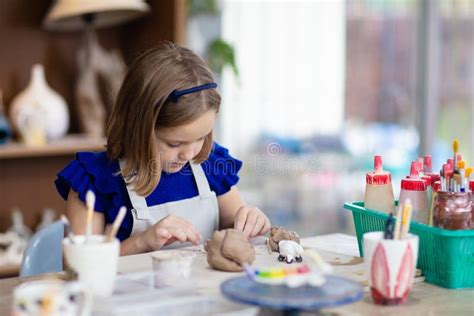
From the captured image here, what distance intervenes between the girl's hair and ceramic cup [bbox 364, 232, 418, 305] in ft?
2.01

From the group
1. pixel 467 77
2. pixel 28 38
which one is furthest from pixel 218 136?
pixel 467 77

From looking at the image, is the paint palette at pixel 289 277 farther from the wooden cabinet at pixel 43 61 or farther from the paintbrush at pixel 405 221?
the wooden cabinet at pixel 43 61

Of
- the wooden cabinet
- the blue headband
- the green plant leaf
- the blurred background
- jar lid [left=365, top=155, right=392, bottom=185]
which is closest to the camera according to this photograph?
jar lid [left=365, top=155, right=392, bottom=185]

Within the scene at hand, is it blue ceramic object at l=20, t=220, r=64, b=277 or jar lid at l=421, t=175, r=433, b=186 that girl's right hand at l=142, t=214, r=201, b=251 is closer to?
blue ceramic object at l=20, t=220, r=64, b=277

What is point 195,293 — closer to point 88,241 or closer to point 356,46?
point 88,241

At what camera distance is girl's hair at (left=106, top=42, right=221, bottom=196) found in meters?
1.75

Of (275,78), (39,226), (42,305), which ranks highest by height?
(275,78)

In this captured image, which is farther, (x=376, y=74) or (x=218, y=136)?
(x=376, y=74)

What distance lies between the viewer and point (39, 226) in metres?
3.10

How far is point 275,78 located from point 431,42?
0.79 metres

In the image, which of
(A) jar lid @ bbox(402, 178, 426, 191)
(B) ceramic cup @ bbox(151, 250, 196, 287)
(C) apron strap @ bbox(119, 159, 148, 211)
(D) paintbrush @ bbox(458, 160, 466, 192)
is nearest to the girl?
(C) apron strap @ bbox(119, 159, 148, 211)

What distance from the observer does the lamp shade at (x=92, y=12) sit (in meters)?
2.82

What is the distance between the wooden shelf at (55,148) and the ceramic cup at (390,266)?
1745 mm

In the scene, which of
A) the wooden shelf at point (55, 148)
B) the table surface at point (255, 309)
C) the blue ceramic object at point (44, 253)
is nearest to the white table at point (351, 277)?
the table surface at point (255, 309)
